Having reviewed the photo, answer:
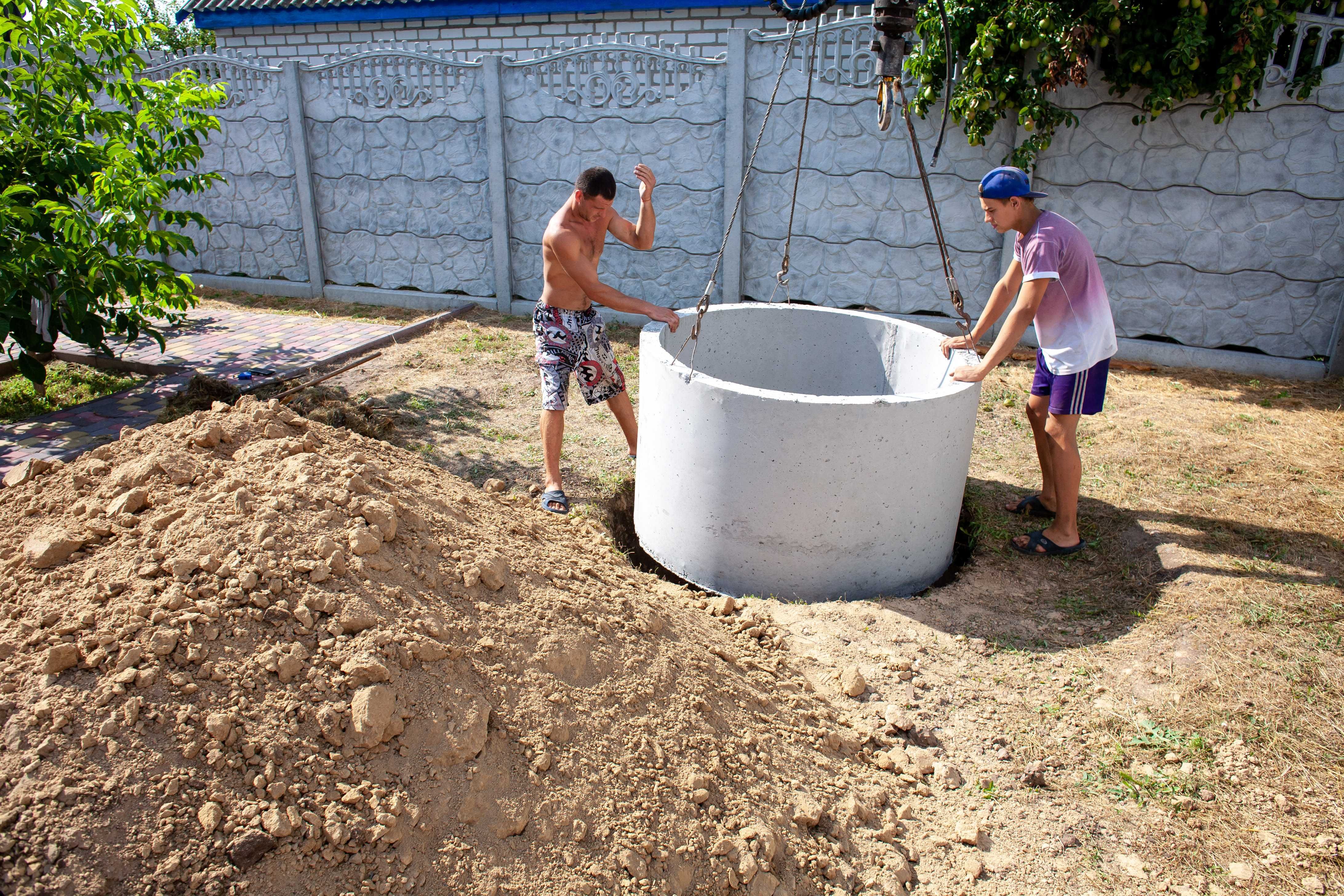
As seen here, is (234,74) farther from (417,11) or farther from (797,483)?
(797,483)

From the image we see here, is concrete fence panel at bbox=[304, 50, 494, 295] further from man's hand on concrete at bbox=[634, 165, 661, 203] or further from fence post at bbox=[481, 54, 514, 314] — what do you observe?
man's hand on concrete at bbox=[634, 165, 661, 203]

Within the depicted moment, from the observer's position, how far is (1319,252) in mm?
6035

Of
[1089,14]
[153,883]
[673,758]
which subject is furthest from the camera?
[1089,14]

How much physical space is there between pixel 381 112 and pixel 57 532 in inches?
263

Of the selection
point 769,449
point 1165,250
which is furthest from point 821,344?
point 1165,250

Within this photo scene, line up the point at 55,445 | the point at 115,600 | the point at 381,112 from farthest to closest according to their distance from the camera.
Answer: the point at 381,112 → the point at 55,445 → the point at 115,600

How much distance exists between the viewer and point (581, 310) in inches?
170

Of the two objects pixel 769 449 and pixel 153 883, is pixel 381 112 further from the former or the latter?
pixel 153 883

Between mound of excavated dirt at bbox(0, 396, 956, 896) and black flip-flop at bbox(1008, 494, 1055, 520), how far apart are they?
1.96 m

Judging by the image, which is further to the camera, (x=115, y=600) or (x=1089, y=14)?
(x=1089, y=14)

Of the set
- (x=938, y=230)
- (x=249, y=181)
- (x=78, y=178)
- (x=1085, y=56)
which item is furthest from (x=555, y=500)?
(x=249, y=181)

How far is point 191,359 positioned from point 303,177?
8.98 feet

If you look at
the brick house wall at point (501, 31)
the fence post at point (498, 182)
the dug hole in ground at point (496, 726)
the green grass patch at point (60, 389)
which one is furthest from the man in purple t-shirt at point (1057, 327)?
the brick house wall at point (501, 31)

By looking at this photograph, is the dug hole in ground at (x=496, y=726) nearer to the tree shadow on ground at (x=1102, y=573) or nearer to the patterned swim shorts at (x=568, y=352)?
the tree shadow on ground at (x=1102, y=573)
